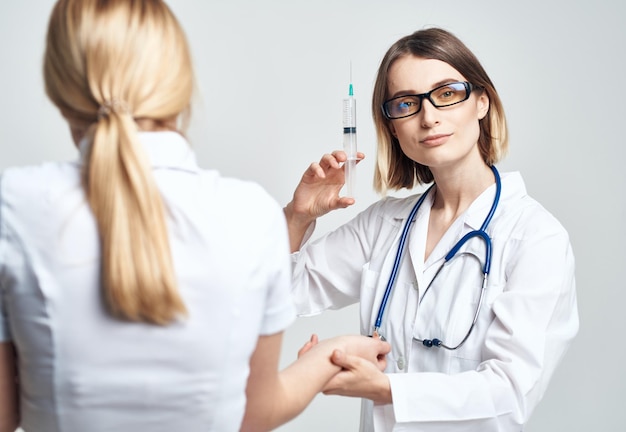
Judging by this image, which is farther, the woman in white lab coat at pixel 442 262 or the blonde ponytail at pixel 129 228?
the woman in white lab coat at pixel 442 262

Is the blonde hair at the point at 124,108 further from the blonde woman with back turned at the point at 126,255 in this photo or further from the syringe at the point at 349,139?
the syringe at the point at 349,139

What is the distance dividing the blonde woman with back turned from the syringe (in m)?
1.02

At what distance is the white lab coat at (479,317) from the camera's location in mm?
1617

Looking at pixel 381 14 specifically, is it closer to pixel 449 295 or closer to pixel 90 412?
pixel 449 295

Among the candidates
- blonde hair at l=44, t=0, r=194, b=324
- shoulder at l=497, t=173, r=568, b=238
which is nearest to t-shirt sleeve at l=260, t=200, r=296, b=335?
blonde hair at l=44, t=0, r=194, b=324

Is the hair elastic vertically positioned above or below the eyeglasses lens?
above

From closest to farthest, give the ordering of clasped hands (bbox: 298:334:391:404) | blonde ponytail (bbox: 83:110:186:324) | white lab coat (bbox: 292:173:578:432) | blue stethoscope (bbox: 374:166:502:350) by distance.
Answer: blonde ponytail (bbox: 83:110:186:324), clasped hands (bbox: 298:334:391:404), white lab coat (bbox: 292:173:578:432), blue stethoscope (bbox: 374:166:502:350)

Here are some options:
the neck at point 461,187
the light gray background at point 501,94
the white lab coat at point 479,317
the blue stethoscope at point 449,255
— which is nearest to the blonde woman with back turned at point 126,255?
the white lab coat at point 479,317

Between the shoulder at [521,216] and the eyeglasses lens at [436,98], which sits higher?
the eyeglasses lens at [436,98]

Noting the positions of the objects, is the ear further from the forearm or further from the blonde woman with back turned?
the blonde woman with back turned

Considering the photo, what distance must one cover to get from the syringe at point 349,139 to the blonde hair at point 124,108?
103cm

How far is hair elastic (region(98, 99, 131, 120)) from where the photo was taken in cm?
95

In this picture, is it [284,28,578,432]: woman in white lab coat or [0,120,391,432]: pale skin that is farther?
[284,28,578,432]: woman in white lab coat

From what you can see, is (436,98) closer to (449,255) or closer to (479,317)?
(449,255)
